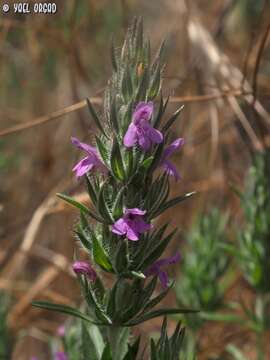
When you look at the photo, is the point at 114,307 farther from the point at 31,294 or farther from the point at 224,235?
the point at 31,294

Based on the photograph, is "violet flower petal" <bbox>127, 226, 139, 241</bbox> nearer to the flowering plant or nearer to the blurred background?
the flowering plant

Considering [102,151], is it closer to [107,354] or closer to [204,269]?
[107,354]

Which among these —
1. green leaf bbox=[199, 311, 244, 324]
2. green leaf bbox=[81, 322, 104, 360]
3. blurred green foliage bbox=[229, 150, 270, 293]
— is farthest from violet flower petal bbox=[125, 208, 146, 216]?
green leaf bbox=[199, 311, 244, 324]

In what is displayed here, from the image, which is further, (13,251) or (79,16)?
(79,16)

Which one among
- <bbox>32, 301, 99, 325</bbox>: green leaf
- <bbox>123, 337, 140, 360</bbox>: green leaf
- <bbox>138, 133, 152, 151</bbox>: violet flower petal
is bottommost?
<bbox>123, 337, 140, 360</bbox>: green leaf

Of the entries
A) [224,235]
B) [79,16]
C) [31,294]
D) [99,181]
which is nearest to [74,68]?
[79,16]

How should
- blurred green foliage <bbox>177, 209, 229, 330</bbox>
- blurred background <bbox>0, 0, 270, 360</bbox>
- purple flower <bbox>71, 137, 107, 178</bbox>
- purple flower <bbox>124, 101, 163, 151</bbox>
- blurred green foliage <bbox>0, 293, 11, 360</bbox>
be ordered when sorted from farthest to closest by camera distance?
blurred background <bbox>0, 0, 270, 360</bbox>, blurred green foliage <bbox>177, 209, 229, 330</bbox>, blurred green foliage <bbox>0, 293, 11, 360</bbox>, purple flower <bbox>71, 137, 107, 178</bbox>, purple flower <bbox>124, 101, 163, 151</bbox>

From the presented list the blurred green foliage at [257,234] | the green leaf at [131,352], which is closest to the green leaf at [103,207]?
the green leaf at [131,352]
